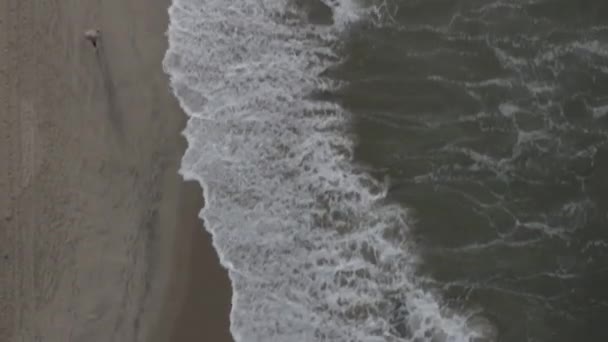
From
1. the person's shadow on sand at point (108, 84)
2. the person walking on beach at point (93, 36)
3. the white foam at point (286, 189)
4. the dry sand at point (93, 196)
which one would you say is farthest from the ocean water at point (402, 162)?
the person walking on beach at point (93, 36)

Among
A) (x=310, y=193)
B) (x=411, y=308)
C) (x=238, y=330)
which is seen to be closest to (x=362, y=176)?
(x=310, y=193)

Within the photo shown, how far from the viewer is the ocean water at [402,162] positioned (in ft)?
23.8

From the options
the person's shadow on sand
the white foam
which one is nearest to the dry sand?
the person's shadow on sand

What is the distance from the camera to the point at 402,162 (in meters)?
7.47

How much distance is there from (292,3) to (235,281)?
299 cm

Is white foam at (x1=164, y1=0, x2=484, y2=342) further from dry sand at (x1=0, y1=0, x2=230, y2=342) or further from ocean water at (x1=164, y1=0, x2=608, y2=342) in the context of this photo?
dry sand at (x1=0, y1=0, x2=230, y2=342)

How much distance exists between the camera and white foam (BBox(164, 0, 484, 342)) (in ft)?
23.6

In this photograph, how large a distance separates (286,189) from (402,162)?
3.97 feet

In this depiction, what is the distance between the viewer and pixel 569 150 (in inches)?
296

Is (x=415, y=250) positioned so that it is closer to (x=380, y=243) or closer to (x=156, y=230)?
(x=380, y=243)

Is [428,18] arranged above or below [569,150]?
above

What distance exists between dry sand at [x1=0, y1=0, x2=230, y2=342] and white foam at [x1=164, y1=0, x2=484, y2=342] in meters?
0.26

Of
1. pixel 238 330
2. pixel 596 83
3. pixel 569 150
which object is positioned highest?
pixel 596 83

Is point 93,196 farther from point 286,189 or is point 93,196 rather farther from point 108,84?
point 286,189
